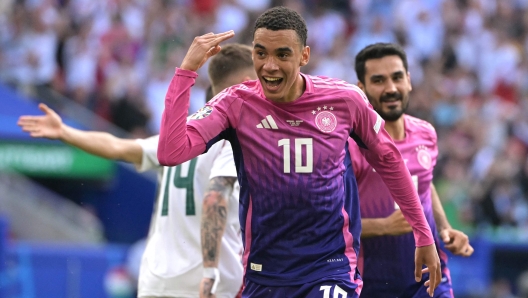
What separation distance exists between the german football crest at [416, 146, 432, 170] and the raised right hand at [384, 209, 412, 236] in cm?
49

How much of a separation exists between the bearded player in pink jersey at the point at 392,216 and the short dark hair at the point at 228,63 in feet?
3.12

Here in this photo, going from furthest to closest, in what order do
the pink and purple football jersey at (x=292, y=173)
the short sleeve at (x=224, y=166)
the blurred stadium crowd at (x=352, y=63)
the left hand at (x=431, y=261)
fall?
the blurred stadium crowd at (x=352, y=63), the short sleeve at (x=224, y=166), the left hand at (x=431, y=261), the pink and purple football jersey at (x=292, y=173)

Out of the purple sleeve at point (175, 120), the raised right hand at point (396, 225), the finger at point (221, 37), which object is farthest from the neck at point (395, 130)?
the purple sleeve at point (175, 120)

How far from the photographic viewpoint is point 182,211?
6.52m

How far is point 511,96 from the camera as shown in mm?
18312

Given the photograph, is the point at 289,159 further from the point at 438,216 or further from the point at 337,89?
the point at 438,216

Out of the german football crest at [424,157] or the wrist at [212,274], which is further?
the german football crest at [424,157]

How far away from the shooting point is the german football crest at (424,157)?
6.54 m

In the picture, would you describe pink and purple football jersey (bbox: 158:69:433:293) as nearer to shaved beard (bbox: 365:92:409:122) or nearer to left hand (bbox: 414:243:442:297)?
left hand (bbox: 414:243:442:297)

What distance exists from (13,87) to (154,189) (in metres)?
2.88

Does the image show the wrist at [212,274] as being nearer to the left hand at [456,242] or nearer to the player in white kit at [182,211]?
the player in white kit at [182,211]

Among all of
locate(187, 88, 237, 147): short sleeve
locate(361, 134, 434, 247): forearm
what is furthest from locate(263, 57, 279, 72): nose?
locate(361, 134, 434, 247): forearm

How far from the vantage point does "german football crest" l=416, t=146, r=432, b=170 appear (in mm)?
6545

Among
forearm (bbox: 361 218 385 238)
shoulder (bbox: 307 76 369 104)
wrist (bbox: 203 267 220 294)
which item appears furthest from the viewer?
forearm (bbox: 361 218 385 238)
